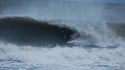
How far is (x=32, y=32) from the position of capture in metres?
19.5

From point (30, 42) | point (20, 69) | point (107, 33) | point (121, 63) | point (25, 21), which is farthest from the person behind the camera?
point (107, 33)

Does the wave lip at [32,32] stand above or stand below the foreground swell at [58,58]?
above

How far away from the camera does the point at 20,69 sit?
1472 centimetres

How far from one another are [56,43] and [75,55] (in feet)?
6.55

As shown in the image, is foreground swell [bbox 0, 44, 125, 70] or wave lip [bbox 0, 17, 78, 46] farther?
wave lip [bbox 0, 17, 78, 46]

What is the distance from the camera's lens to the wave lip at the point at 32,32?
1875 centimetres

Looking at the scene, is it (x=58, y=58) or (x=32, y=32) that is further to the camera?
(x=32, y=32)

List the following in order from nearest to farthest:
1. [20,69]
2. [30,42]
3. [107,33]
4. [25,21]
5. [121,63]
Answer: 1. [20,69]
2. [121,63]
3. [30,42]
4. [25,21]
5. [107,33]

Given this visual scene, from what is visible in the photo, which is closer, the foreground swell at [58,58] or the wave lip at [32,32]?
the foreground swell at [58,58]

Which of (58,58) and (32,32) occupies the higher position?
(32,32)

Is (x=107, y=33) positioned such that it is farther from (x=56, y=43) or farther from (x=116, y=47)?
(x=56, y=43)

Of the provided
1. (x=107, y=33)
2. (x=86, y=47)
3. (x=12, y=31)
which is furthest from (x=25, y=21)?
(x=107, y=33)

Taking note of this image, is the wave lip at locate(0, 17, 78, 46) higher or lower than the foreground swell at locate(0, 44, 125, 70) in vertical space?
higher

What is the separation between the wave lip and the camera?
61.5 ft
